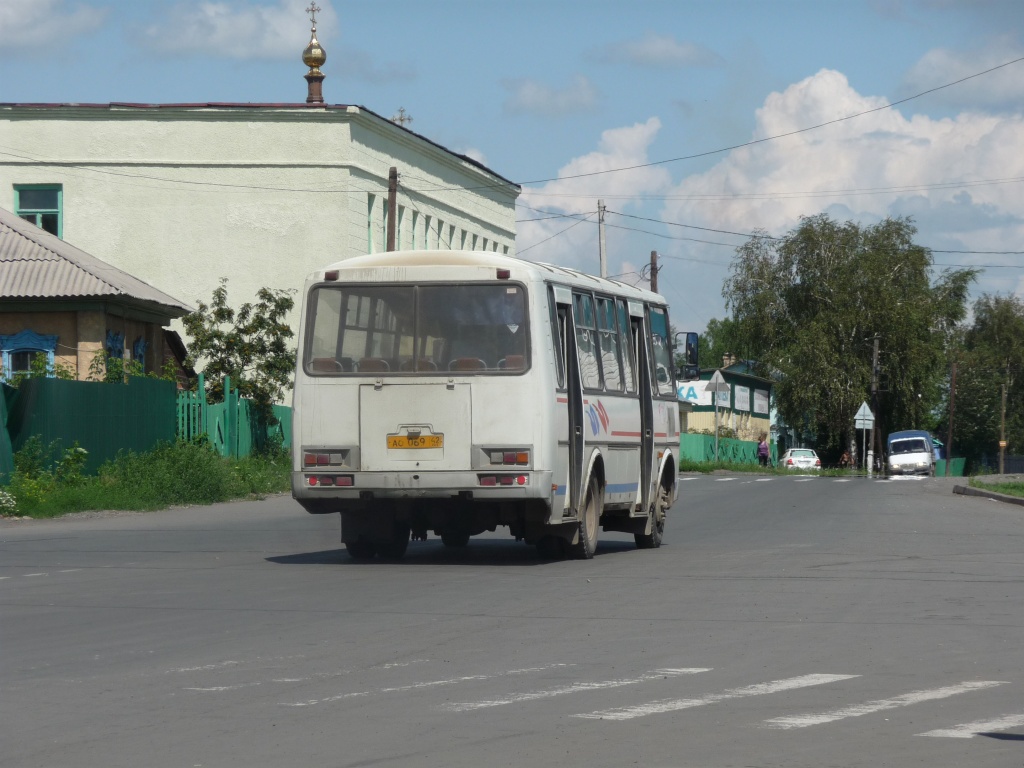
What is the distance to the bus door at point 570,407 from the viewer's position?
53.8 feet

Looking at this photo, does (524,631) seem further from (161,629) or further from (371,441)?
(371,441)

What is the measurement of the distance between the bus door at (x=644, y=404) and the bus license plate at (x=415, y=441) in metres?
3.93

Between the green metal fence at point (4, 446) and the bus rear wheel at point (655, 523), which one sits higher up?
the green metal fence at point (4, 446)

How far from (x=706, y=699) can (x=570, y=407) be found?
847cm

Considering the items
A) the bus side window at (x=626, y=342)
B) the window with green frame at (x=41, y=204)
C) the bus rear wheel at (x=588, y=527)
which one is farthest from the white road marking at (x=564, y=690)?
the window with green frame at (x=41, y=204)

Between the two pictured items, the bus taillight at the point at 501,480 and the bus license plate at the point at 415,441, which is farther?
the bus license plate at the point at 415,441

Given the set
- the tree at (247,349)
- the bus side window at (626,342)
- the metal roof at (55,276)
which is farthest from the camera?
the tree at (247,349)

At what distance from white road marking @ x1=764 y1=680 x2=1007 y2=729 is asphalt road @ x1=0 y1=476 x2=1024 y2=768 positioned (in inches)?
0.9

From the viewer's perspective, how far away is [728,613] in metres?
12.0

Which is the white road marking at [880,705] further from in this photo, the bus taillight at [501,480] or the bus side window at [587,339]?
the bus side window at [587,339]

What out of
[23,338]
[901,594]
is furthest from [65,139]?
[901,594]

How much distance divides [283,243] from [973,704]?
43926 millimetres

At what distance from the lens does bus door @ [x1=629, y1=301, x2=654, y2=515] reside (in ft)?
62.5

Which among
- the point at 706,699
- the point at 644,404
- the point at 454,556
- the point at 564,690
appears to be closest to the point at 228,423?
the point at 644,404
